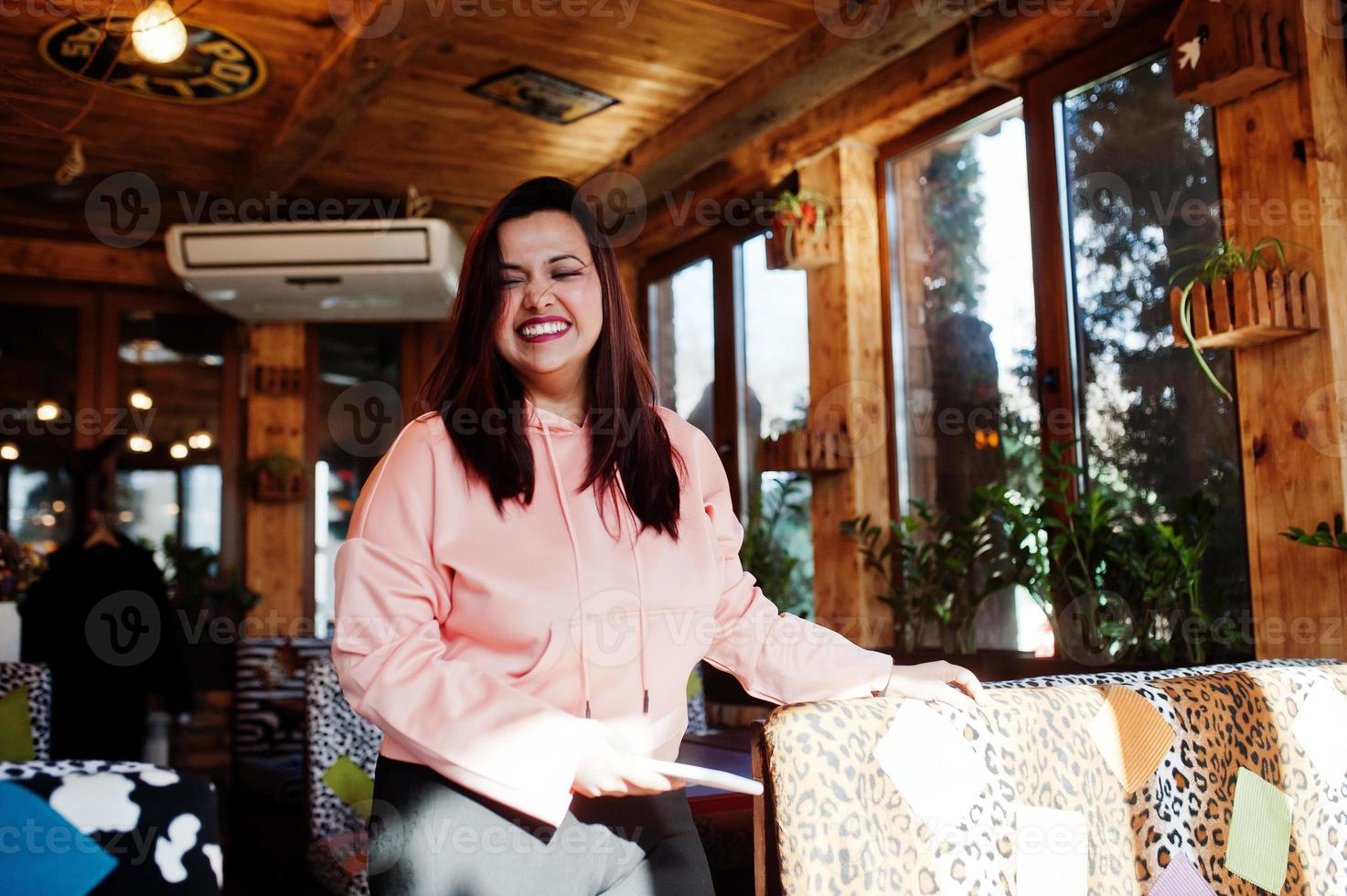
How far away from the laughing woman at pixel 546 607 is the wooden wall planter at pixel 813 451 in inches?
111

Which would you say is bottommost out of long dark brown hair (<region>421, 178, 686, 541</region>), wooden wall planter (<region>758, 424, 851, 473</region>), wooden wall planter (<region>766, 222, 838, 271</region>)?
long dark brown hair (<region>421, 178, 686, 541</region>)

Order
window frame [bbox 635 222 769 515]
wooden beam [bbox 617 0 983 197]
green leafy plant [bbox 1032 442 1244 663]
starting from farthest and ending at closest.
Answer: window frame [bbox 635 222 769 515]
wooden beam [bbox 617 0 983 197]
green leafy plant [bbox 1032 442 1244 663]

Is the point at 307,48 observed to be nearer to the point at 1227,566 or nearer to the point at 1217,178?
the point at 1217,178

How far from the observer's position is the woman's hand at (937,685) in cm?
138

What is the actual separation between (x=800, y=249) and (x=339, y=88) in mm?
1728

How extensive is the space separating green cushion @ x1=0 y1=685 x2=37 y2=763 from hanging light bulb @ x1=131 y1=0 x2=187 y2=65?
2.01m

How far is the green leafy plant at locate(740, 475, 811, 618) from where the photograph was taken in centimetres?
467

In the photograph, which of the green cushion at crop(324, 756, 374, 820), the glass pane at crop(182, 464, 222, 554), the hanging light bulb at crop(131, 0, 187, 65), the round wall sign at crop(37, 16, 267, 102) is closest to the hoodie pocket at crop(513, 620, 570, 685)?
the green cushion at crop(324, 756, 374, 820)

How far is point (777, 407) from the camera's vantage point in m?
5.00

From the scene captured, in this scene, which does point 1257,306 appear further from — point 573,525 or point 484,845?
point 484,845

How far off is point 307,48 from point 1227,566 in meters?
3.33

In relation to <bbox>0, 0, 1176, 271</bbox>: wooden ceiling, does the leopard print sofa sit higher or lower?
lower

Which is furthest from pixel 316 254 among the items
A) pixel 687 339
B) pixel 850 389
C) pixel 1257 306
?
pixel 1257 306

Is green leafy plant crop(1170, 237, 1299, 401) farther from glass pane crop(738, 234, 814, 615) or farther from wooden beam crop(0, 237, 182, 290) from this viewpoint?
wooden beam crop(0, 237, 182, 290)
